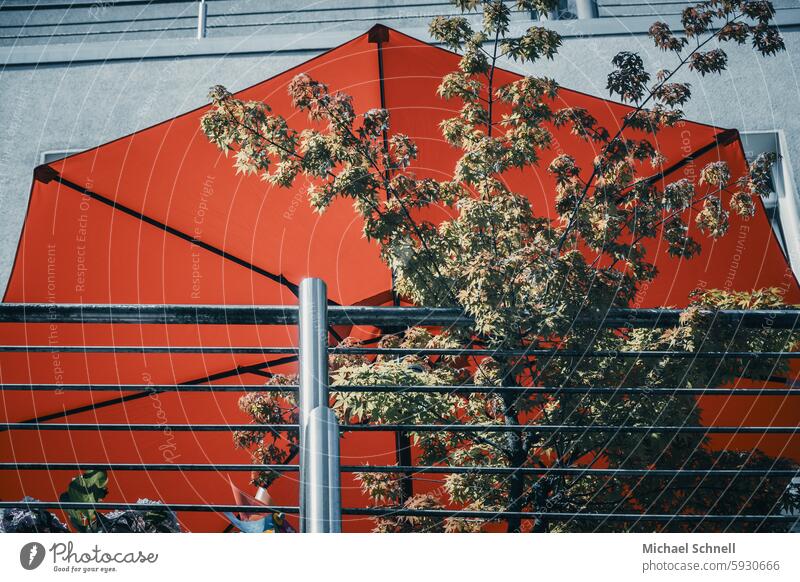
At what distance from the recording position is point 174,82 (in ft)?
20.5

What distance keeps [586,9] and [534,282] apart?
3.96 m

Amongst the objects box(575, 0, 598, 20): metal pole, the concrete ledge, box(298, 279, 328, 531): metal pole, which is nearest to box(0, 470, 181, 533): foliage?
box(298, 279, 328, 531): metal pole

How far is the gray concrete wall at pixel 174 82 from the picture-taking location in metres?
6.01

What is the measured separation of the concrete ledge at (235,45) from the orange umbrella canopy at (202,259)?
2.07m

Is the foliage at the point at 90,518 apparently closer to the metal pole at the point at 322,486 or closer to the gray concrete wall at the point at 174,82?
the metal pole at the point at 322,486

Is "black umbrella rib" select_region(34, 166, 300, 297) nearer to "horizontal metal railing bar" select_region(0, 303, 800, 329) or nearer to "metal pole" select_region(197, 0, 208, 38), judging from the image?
"horizontal metal railing bar" select_region(0, 303, 800, 329)

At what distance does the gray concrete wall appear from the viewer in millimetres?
6008

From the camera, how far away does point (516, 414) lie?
332 centimetres

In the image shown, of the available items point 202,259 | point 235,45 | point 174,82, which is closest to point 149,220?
point 202,259

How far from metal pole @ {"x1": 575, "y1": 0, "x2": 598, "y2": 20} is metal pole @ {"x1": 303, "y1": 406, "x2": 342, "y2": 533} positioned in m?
5.25

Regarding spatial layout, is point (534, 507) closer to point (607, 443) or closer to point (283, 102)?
point (607, 443)

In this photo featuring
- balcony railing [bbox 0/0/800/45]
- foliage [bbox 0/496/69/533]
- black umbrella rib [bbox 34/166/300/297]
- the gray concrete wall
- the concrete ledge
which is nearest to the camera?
foliage [bbox 0/496/69/533]

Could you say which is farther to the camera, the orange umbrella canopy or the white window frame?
the white window frame
